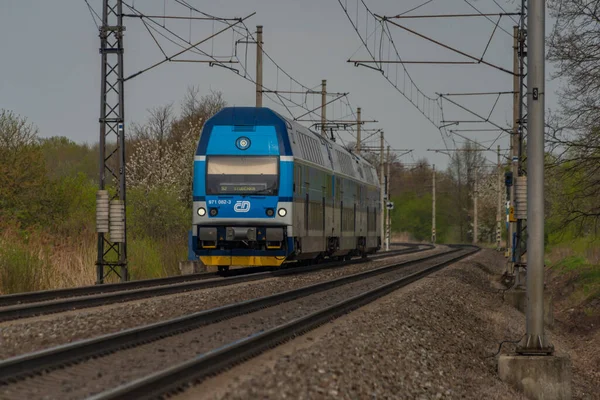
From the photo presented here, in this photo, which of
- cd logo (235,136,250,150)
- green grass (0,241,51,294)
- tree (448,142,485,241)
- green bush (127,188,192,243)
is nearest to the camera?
green grass (0,241,51,294)

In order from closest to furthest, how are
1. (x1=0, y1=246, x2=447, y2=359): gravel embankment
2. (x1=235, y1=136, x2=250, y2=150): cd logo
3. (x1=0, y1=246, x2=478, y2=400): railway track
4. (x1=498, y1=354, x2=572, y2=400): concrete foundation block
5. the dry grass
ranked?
(x1=0, y1=246, x2=478, y2=400): railway track
(x1=0, y1=246, x2=447, y2=359): gravel embankment
(x1=498, y1=354, x2=572, y2=400): concrete foundation block
the dry grass
(x1=235, y1=136, x2=250, y2=150): cd logo

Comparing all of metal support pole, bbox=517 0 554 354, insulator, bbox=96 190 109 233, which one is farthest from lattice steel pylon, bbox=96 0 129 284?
metal support pole, bbox=517 0 554 354

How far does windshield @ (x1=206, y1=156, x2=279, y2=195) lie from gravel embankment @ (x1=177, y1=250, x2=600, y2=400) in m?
5.41

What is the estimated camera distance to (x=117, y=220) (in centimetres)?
2292

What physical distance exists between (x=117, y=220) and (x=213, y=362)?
14371 mm

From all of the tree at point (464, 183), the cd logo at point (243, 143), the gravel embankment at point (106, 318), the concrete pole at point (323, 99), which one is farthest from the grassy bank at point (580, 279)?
the tree at point (464, 183)

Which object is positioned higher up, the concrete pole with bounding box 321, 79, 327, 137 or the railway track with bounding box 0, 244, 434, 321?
the concrete pole with bounding box 321, 79, 327, 137

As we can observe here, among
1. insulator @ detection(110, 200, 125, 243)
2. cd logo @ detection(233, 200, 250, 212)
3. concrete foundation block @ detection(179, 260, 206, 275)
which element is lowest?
concrete foundation block @ detection(179, 260, 206, 275)

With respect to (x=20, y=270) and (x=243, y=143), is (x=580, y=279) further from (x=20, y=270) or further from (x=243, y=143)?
(x=20, y=270)

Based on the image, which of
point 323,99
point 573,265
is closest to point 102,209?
point 573,265

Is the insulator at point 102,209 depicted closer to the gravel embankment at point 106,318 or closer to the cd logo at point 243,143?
the cd logo at point 243,143

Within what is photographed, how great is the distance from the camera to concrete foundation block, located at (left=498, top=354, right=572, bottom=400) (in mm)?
10703

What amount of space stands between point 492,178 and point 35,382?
77.5 metres

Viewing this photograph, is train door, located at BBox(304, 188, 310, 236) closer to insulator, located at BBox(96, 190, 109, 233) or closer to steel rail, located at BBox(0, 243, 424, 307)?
steel rail, located at BBox(0, 243, 424, 307)
